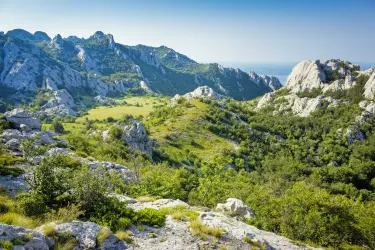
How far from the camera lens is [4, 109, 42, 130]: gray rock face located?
137 feet

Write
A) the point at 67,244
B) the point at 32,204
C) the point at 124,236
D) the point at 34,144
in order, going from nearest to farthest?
the point at 67,244, the point at 124,236, the point at 32,204, the point at 34,144

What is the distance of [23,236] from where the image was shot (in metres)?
11.2

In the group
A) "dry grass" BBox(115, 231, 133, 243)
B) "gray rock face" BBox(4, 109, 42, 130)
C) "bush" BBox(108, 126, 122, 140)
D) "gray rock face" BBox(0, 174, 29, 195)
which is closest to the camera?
"dry grass" BBox(115, 231, 133, 243)

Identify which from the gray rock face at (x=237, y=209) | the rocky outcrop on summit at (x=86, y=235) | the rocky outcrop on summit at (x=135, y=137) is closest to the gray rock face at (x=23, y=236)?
the rocky outcrop on summit at (x=86, y=235)

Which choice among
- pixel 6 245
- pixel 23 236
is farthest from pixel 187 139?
pixel 6 245

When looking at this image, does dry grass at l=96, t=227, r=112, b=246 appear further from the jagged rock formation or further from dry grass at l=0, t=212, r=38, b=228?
the jagged rock formation

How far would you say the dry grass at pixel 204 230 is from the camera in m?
16.5

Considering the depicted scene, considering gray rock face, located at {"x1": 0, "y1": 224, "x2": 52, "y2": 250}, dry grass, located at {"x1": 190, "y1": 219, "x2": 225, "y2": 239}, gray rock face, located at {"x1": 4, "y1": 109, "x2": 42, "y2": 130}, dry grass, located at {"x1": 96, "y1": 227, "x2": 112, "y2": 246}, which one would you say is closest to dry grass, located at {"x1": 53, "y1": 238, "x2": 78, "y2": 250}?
gray rock face, located at {"x1": 0, "y1": 224, "x2": 52, "y2": 250}

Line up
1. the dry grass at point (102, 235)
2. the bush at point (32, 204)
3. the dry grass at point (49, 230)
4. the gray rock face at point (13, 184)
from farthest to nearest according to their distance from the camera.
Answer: the gray rock face at point (13, 184)
the bush at point (32, 204)
the dry grass at point (102, 235)
the dry grass at point (49, 230)

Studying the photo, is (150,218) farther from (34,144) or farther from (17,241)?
(34,144)

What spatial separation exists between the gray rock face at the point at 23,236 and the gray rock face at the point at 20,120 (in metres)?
37.3

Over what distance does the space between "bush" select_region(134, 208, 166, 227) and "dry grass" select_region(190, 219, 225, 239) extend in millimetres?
2401

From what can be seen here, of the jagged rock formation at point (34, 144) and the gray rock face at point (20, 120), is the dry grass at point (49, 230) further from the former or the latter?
the gray rock face at point (20, 120)

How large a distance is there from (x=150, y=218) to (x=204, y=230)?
4.15 meters
